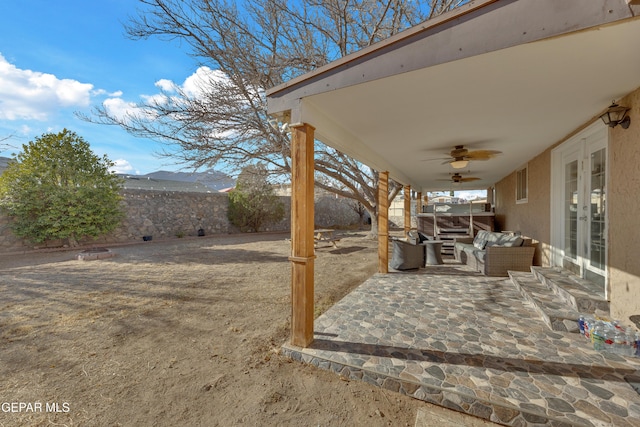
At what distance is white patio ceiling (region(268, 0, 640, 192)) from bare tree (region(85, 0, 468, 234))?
145 inches

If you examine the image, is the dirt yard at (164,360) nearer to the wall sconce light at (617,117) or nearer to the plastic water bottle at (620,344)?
the plastic water bottle at (620,344)

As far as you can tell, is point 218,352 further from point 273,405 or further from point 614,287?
point 614,287

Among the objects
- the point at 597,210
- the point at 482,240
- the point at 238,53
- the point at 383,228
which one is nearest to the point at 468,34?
the point at 597,210

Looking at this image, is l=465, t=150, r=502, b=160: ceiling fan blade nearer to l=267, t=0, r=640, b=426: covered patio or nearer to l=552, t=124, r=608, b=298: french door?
l=267, t=0, r=640, b=426: covered patio

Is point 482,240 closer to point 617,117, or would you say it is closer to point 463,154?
point 463,154

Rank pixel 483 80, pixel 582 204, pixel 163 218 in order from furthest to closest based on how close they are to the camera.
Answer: pixel 163 218, pixel 582 204, pixel 483 80

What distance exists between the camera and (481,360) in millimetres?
2387

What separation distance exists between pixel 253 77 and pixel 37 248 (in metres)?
8.80

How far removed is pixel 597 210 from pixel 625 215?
1.06 m

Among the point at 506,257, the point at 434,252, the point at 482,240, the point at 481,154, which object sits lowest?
the point at 434,252

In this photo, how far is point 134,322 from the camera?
3.42 metres

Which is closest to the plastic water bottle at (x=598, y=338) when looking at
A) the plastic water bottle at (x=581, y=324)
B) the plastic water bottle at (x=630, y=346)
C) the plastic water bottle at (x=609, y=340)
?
the plastic water bottle at (x=609, y=340)

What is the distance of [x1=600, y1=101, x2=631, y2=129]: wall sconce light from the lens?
2691 millimetres

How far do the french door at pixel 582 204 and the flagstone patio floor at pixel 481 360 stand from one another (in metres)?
1.03
